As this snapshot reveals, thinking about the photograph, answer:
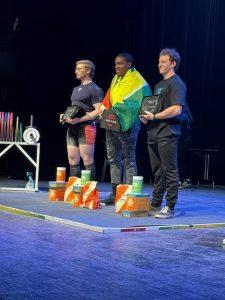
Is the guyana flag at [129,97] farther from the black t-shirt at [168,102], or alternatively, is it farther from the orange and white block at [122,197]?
the orange and white block at [122,197]

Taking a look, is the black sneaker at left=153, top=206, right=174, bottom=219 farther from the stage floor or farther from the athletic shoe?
the athletic shoe

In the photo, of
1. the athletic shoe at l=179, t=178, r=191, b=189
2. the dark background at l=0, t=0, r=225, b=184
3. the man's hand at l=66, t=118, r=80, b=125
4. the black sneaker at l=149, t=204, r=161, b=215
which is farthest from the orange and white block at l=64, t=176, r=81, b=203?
the dark background at l=0, t=0, r=225, b=184

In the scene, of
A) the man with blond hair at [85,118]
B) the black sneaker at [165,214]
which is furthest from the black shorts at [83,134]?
the black sneaker at [165,214]

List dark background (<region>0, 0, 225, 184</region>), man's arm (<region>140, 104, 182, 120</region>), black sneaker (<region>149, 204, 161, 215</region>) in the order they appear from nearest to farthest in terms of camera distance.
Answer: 1. man's arm (<region>140, 104, 182, 120</region>)
2. black sneaker (<region>149, 204, 161, 215</region>)
3. dark background (<region>0, 0, 225, 184</region>)

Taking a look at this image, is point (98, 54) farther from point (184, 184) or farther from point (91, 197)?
point (91, 197)

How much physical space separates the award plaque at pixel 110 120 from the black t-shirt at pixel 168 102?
13.7 inches

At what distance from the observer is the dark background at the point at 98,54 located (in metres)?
7.27

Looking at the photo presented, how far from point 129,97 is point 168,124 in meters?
0.49

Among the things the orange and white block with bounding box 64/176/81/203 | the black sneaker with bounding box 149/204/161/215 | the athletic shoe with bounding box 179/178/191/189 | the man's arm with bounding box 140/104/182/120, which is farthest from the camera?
the athletic shoe with bounding box 179/178/191/189

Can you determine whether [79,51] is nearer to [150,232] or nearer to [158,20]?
[158,20]

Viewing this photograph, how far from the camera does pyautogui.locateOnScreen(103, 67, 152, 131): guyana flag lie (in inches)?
158

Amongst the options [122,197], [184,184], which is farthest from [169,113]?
[184,184]

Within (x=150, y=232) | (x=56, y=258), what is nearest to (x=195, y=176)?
(x=150, y=232)

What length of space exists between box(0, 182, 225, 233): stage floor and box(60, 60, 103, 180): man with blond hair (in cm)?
49
